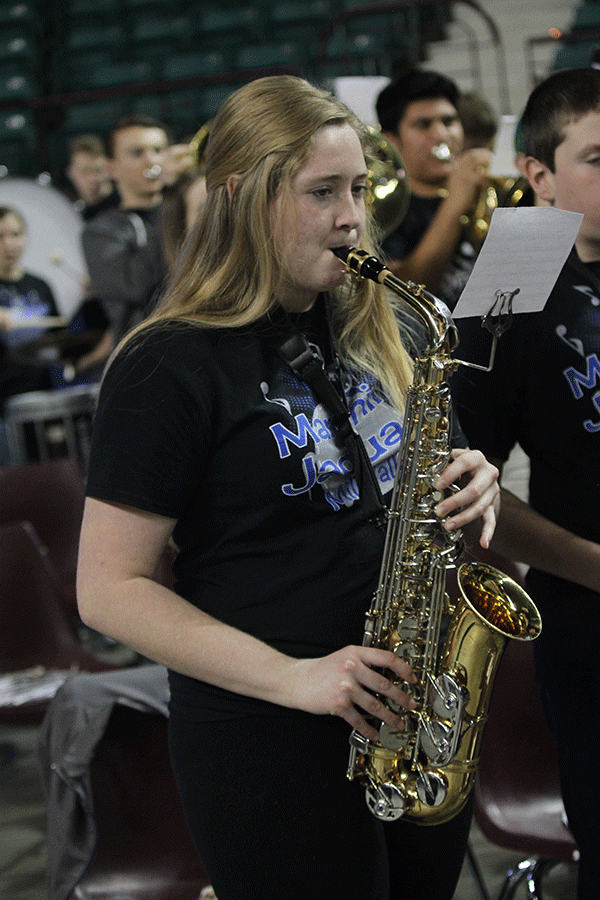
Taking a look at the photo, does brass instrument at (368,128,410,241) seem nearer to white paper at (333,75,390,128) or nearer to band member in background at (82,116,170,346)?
white paper at (333,75,390,128)

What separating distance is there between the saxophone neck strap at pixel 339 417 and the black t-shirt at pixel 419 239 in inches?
67.5

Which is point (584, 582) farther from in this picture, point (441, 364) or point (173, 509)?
point (173, 509)

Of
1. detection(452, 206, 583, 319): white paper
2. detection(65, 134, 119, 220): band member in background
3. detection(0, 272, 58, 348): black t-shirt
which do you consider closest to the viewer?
detection(452, 206, 583, 319): white paper

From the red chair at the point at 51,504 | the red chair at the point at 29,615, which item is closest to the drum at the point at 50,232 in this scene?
the red chair at the point at 51,504

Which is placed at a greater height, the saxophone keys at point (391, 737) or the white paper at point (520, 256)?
the white paper at point (520, 256)

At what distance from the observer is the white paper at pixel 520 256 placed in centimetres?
134

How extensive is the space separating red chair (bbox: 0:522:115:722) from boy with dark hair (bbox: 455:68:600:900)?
1.86 meters

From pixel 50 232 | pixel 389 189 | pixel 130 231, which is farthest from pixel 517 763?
pixel 50 232

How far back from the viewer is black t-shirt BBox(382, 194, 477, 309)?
329 centimetres

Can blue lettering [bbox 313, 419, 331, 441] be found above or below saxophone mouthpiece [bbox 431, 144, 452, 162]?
above

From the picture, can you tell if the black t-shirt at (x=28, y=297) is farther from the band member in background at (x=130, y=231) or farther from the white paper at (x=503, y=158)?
the white paper at (x=503, y=158)

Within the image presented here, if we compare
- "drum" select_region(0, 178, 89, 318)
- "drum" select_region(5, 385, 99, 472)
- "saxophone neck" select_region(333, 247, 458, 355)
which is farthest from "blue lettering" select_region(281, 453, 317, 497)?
"drum" select_region(0, 178, 89, 318)

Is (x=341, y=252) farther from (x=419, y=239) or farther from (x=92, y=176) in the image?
(x=92, y=176)

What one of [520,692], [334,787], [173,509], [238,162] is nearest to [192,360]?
[173,509]
